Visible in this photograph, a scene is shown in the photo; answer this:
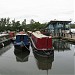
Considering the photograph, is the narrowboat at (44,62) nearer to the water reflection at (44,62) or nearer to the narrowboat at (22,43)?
the water reflection at (44,62)

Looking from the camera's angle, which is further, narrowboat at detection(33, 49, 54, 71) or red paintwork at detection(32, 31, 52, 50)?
red paintwork at detection(32, 31, 52, 50)

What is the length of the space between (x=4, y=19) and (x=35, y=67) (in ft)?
258

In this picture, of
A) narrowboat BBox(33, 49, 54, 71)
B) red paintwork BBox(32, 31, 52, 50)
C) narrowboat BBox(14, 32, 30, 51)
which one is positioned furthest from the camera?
narrowboat BBox(14, 32, 30, 51)

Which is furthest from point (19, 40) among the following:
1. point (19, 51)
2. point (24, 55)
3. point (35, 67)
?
point (35, 67)

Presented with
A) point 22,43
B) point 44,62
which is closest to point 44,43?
point 22,43

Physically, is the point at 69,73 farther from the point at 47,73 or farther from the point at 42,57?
the point at 42,57

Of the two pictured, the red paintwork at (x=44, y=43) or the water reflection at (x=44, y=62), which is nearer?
the water reflection at (x=44, y=62)

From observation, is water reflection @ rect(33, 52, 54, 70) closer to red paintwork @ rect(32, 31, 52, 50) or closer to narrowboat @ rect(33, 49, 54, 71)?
narrowboat @ rect(33, 49, 54, 71)

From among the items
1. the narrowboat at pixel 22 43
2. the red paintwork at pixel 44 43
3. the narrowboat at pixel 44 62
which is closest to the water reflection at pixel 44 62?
the narrowboat at pixel 44 62

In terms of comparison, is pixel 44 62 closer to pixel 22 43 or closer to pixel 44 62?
pixel 44 62

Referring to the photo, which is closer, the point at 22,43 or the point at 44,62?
the point at 44,62

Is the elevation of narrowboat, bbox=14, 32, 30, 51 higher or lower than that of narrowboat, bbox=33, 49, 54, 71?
higher

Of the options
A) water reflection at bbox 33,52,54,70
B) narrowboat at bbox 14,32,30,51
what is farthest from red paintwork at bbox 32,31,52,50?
narrowboat at bbox 14,32,30,51

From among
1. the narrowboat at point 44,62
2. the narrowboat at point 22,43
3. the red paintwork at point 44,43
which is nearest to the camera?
the narrowboat at point 44,62
